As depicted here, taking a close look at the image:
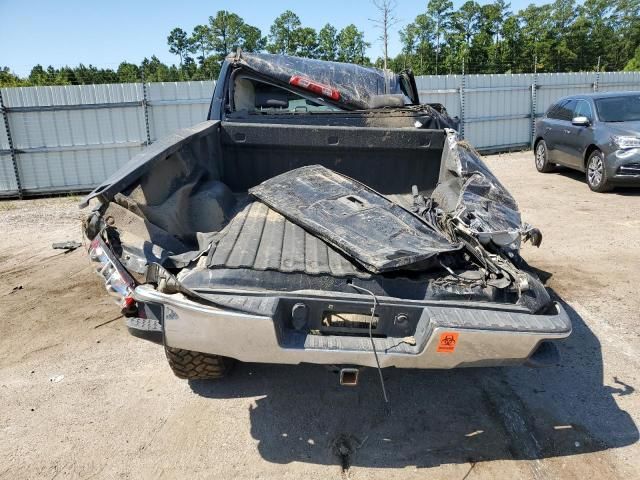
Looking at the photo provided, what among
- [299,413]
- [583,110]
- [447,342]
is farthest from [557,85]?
[447,342]

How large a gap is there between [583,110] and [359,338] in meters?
8.94

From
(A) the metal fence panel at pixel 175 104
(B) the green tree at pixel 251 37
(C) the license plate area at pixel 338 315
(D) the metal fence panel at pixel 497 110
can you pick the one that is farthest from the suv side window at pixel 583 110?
(B) the green tree at pixel 251 37

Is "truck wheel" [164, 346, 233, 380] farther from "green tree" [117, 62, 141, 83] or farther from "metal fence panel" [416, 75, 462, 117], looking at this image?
"green tree" [117, 62, 141, 83]

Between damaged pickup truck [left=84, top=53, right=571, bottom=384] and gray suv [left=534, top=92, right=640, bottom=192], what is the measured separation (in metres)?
5.62

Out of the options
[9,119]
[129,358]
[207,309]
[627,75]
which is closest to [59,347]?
[129,358]

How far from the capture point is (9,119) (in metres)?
9.72

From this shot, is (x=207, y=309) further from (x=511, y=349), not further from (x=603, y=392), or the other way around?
(x=603, y=392)

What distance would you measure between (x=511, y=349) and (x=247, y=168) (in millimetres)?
2732

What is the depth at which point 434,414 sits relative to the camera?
9.86 feet

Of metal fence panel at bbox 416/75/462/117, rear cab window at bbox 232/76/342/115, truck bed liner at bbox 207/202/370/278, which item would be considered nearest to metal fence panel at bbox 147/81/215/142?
metal fence panel at bbox 416/75/462/117

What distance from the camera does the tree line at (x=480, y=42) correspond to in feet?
147

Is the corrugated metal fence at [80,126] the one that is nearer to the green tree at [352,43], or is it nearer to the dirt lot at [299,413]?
the dirt lot at [299,413]

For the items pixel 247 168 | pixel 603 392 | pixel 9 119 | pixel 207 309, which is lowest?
pixel 603 392

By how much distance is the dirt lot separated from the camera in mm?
2586
